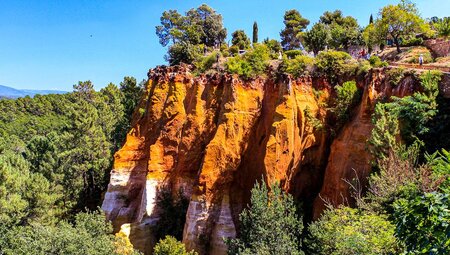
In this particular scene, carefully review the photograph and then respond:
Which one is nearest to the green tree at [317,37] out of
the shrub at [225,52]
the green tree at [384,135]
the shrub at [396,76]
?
the shrub at [225,52]

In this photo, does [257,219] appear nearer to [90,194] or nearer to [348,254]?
[348,254]

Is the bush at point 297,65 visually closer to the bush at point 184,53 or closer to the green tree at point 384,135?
the green tree at point 384,135

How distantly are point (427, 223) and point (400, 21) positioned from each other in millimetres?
27094

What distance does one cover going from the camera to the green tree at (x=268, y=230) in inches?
683

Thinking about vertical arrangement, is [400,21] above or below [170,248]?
above

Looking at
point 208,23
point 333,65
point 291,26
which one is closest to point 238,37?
point 208,23

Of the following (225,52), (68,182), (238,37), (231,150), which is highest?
(238,37)

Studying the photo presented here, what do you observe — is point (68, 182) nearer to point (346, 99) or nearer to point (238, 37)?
point (238, 37)

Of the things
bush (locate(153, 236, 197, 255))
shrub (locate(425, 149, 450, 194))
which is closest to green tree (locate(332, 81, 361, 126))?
shrub (locate(425, 149, 450, 194))

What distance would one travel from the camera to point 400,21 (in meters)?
29.6

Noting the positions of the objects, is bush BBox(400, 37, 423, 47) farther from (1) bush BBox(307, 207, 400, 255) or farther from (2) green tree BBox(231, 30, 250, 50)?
(1) bush BBox(307, 207, 400, 255)

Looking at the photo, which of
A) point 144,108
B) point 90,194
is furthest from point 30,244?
point 90,194

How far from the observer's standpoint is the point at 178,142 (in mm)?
27375

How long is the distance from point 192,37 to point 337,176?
88.7 ft
